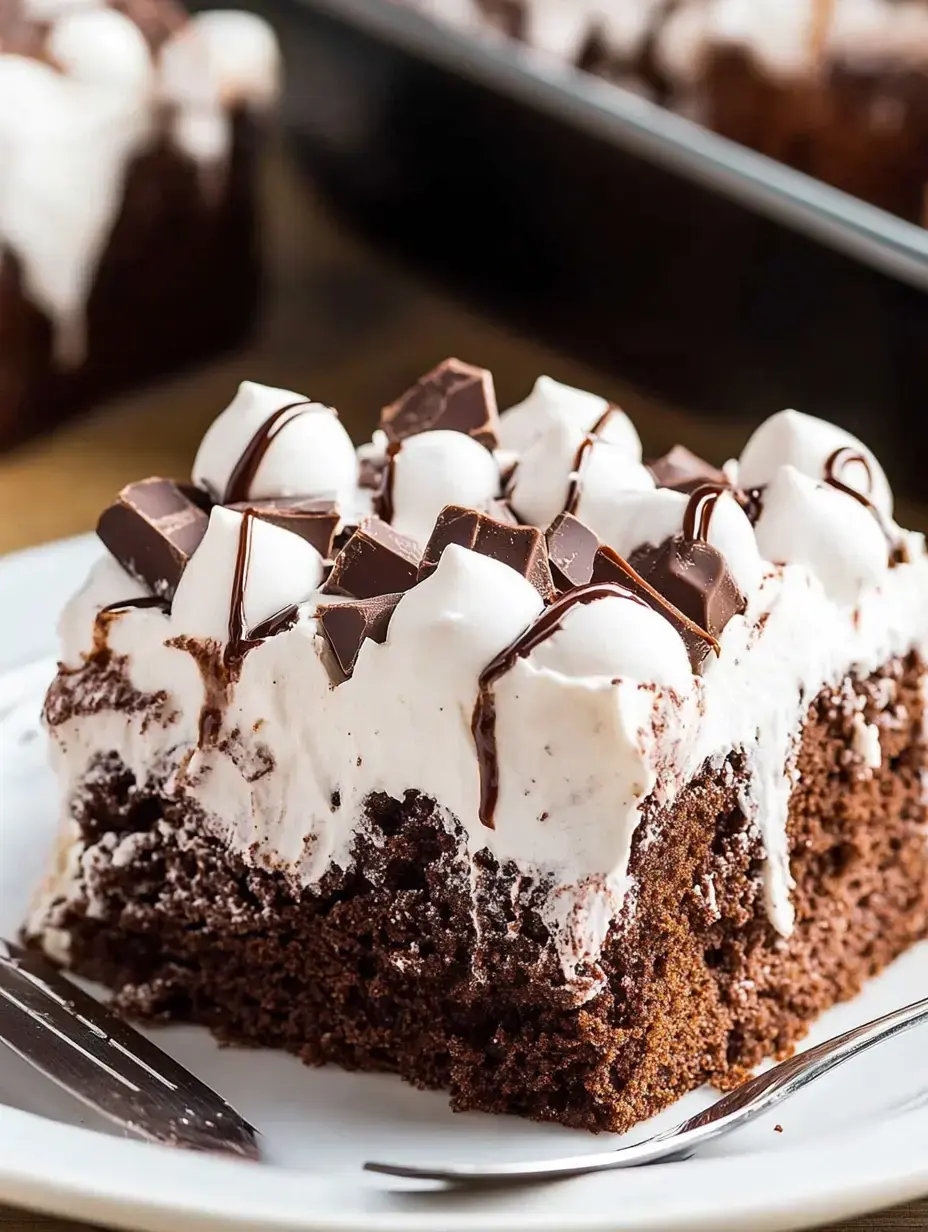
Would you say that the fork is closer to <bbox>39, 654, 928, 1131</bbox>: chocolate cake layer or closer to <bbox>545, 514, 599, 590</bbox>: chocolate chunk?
<bbox>39, 654, 928, 1131</bbox>: chocolate cake layer

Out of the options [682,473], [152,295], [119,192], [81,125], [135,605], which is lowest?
[152,295]

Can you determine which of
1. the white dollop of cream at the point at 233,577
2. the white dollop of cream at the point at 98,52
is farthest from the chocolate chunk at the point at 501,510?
the white dollop of cream at the point at 98,52

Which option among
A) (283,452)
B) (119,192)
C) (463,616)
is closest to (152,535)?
(283,452)

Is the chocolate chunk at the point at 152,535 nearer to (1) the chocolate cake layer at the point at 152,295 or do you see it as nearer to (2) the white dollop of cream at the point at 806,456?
(2) the white dollop of cream at the point at 806,456

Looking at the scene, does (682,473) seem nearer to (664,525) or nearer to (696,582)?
(664,525)

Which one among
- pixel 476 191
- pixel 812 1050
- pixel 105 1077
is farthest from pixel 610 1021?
pixel 476 191

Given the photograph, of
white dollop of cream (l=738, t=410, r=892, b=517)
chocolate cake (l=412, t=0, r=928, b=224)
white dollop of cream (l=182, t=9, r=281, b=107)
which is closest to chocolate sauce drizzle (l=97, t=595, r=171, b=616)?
white dollop of cream (l=738, t=410, r=892, b=517)

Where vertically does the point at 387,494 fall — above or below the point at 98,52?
above
